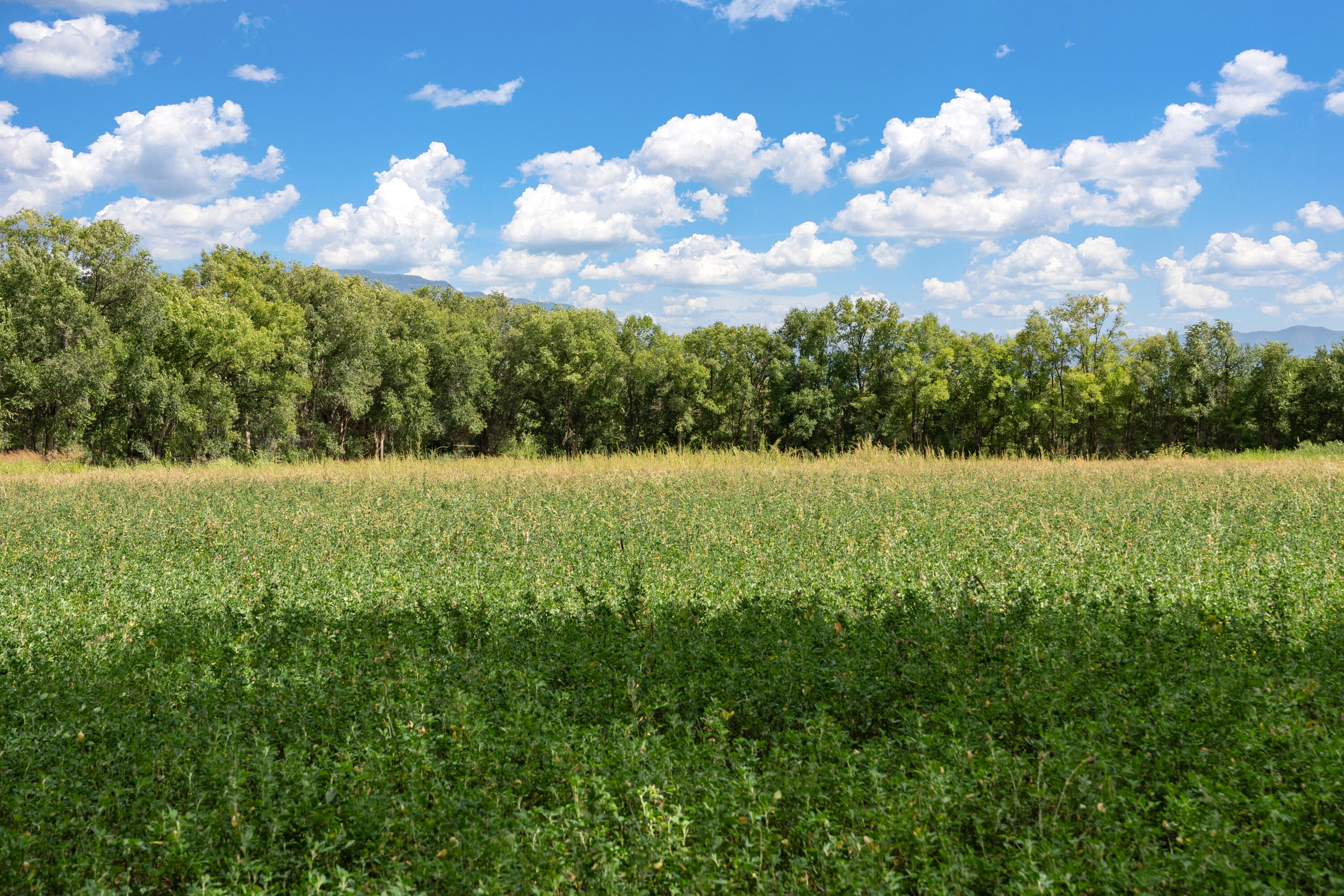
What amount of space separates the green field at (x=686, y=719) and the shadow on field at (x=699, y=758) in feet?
0.09

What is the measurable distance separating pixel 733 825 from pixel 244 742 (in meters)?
2.85

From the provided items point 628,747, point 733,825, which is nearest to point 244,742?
point 628,747

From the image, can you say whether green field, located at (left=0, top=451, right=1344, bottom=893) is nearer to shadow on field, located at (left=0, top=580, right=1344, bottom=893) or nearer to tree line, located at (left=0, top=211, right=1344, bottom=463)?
shadow on field, located at (left=0, top=580, right=1344, bottom=893)

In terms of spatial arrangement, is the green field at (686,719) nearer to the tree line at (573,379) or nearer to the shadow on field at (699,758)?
the shadow on field at (699,758)

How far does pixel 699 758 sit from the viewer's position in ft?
13.1

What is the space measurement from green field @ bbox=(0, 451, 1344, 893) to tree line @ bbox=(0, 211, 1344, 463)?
31.0 meters

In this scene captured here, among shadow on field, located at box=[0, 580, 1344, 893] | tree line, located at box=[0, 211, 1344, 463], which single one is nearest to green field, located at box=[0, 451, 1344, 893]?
shadow on field, located at box=[0, 580, 1344, 893]

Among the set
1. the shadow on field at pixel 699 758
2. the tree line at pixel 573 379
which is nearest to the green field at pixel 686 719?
the shadow on field at pixel 699 758

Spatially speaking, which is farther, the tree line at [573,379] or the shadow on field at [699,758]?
the tree line at [573,379]

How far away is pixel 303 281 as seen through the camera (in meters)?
45.8

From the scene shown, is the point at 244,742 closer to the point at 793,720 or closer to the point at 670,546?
the point at 793,720

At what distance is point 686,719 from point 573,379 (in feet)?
144

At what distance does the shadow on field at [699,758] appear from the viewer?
323 centimetres

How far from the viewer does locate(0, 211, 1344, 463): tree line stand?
3575 cm
